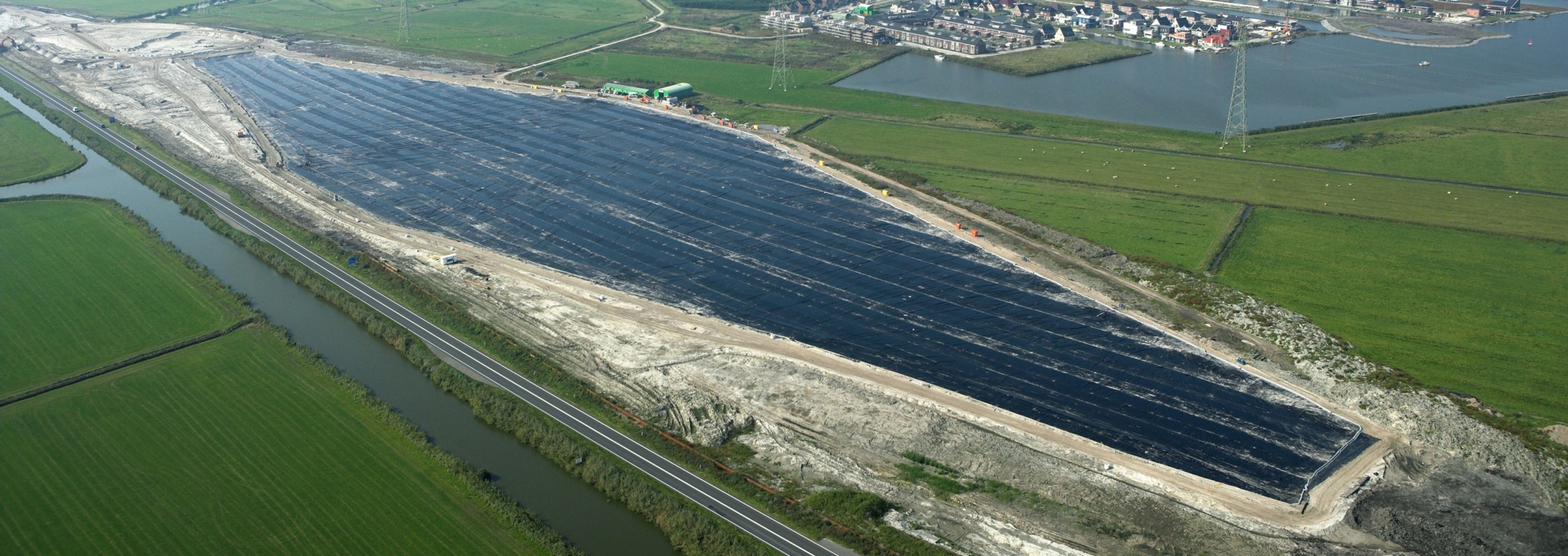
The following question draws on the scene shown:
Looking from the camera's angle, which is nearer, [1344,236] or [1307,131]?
[1344,236]

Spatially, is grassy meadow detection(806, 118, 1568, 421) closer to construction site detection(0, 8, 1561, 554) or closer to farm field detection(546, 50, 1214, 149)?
farm field detection(546, 50, 1214, 149)

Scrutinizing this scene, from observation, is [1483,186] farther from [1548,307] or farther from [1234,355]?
[1234,355]

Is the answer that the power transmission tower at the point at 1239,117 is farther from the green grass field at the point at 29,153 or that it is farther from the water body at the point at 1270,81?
the green grass field at the point at 29,153

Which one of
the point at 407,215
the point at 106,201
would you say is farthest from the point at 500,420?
the point at 106,201

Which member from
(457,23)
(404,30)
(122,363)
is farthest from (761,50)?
(122,363)

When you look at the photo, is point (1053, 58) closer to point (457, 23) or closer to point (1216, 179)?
point (1216, 179)

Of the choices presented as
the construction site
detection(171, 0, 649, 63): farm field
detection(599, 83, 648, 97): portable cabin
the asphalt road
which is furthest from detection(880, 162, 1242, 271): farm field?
detection(171, 0, 649, 63): farm field

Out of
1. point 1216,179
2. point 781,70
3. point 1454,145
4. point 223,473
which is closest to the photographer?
point 223,473
